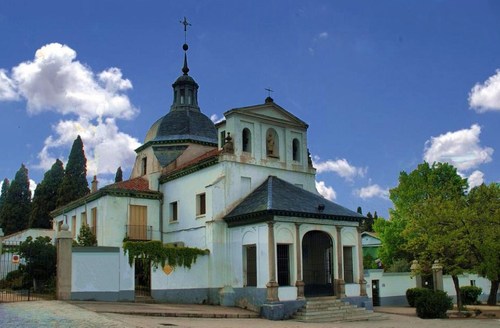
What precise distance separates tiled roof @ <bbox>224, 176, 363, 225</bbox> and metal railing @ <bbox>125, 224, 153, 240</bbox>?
6.64 meters

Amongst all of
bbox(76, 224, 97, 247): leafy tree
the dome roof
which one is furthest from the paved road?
the dome roof

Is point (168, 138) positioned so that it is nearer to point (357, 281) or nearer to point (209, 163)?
point (209, 163)

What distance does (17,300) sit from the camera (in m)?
23.8

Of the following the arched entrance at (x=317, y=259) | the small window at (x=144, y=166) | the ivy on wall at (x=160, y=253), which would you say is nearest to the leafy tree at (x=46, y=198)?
the small window at (x=144, y=166)

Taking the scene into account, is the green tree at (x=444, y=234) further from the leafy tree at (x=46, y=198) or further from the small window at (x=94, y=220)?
the leafy tree at (x=46, y=198)

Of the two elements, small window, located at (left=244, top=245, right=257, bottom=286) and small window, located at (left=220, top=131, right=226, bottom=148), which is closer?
small window, located at (left=244, top=245, right=257, bottom=286)

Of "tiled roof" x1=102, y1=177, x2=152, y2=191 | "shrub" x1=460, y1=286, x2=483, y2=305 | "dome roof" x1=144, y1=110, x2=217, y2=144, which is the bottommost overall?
"shrub" x1=460, y1=286, x2=483, y2=305

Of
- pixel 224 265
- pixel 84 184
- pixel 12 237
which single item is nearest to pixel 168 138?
pixel 224 265

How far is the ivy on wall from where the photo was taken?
2600 centimetres

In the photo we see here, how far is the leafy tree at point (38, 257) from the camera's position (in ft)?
83.9

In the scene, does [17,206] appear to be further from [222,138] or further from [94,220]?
[222,138]

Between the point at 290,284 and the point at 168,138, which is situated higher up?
the point at 168,138

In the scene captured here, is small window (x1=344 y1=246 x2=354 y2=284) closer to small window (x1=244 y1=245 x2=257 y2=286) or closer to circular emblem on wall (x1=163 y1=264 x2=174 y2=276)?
small window (x1=244 y1=245 x2=257 y2=286)

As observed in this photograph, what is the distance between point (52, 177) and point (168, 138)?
2549 centimetres
